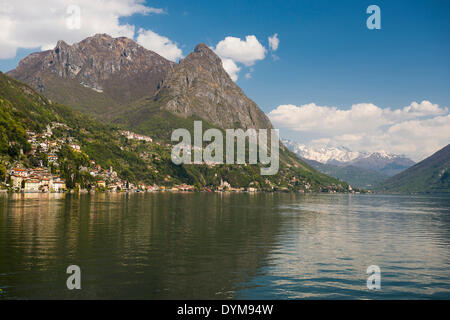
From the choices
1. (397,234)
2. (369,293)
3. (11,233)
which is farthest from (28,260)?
(397,234)

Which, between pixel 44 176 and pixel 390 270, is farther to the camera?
pixel 44 176

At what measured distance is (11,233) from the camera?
48500 millimetres

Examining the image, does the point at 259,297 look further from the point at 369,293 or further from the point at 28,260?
the point at 28,260
